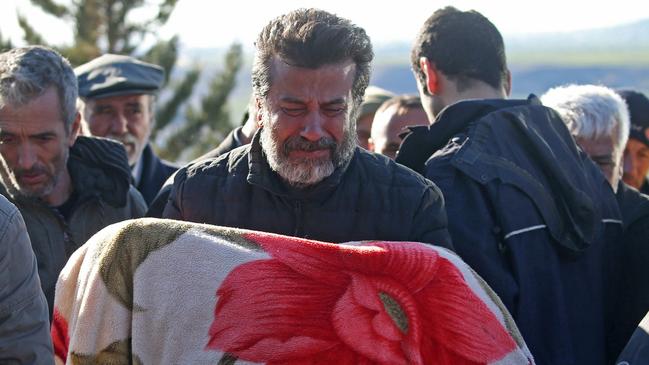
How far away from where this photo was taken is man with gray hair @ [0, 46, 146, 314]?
4.09 metres

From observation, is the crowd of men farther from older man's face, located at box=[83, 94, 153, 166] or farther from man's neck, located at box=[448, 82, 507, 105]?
older man's face, located at box=[83, 94, 153, 166]

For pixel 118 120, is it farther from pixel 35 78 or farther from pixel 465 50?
pixel 465 50

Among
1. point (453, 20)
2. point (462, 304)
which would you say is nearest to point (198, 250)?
point (462, 304)

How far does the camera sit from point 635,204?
14.2ft

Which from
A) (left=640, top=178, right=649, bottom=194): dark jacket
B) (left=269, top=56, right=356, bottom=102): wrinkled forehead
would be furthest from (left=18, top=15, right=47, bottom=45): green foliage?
(left=269, top=56, right=356, bottom=102): wrinkled forehead

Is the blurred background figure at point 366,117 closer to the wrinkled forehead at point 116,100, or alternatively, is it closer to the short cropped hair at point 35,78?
the wrinkled forehead at point 116,100

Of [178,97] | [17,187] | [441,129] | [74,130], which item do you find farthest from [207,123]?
[441,129]

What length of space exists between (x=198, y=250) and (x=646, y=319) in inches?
50.8

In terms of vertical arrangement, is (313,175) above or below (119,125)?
above

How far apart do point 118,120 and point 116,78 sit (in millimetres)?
222

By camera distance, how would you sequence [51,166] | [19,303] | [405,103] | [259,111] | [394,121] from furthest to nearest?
1. [405,103]
2. [394,121]
3. [51,166]
4. [259,111]
5. [19,303]

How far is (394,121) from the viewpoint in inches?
212

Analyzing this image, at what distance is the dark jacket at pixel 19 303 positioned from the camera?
9.15 ft

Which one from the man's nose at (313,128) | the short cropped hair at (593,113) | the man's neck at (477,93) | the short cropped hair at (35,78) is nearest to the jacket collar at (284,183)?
the man's nose at (313,128)
